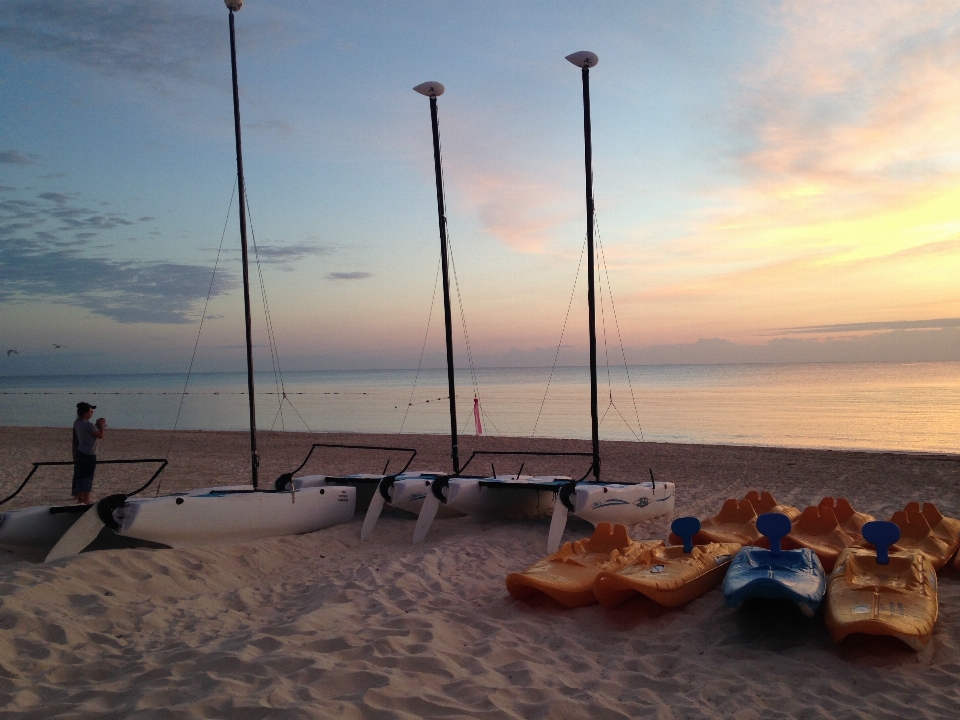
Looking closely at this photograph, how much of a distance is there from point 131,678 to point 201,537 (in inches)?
148

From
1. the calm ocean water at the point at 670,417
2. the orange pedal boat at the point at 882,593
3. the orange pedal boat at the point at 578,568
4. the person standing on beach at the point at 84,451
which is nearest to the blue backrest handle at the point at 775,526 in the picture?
the orange pedal boat at the point at 882,593

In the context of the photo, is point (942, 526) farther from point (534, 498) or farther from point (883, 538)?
point (534, 498)

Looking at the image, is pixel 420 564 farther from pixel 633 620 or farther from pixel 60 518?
pixel 60 518

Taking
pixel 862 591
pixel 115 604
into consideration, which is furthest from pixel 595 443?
pixel 115 604

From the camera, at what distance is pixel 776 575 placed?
525 cm

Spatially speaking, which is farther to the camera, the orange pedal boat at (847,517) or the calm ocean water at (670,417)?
the calm ocean water at (670,417)

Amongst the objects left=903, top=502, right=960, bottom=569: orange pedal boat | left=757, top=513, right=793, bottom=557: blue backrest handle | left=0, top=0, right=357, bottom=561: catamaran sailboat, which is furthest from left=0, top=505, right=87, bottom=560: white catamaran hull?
left=903, top=502, right=960, bottom=569: orange pedal boat

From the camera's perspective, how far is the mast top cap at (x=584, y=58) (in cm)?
1080

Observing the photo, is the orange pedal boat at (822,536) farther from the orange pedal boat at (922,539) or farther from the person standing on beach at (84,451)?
the person standing on beach at (84,451)

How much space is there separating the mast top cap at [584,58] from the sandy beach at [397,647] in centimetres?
747

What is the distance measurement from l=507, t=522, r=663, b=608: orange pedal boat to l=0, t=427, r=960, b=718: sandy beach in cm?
17

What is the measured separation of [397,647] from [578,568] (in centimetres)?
225

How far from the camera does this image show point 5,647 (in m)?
4.78

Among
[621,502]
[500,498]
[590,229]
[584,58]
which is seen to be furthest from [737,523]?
[584,58]
